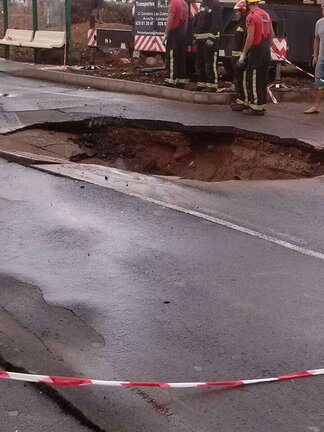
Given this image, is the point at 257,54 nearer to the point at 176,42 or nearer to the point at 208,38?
the point at 208,38

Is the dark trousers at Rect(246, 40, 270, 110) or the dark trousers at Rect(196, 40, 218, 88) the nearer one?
the dark trousers at Rect(246, 40, 270, 110)

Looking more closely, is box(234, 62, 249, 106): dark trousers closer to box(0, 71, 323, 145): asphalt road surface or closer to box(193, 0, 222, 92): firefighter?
box(0, 71, 323, 145): asphalt road surface

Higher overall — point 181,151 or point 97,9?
point 97,9

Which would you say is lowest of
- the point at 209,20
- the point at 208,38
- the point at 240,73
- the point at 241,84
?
the point at 241,84

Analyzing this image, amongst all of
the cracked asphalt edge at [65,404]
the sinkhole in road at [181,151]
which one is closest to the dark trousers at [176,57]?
the sinkhole in road at [181,151]

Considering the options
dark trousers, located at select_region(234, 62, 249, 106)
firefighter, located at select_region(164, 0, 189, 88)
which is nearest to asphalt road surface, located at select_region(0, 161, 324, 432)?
dark trousers, located at select_region(234, 62, 249, 106)

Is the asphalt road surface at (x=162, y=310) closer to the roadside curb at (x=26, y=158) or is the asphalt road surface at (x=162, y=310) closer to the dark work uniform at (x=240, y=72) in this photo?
the roadside curb at (x=26, y=158)

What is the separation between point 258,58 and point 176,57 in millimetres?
2853

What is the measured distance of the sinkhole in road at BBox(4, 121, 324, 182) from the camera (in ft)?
33.6

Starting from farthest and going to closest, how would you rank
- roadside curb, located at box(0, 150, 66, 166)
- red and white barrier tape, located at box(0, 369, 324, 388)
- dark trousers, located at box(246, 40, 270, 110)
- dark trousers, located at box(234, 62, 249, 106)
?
1. dark trousers, located at box(234, 62, 249, 106)
2. dark trousers, located at box(246, 40, 270, 110)
3. roadside curb, located at box(0, 150, 66, 166)
4. red and white barrier tape, located at box(0, 369, 324, 388)

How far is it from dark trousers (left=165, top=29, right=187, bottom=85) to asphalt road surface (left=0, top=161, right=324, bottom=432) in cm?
838

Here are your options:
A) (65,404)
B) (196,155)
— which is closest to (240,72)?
(196,155)

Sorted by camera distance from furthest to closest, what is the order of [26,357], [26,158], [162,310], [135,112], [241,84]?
[241,84] → [135,112] → [26,158] → [162,310] → [26,357]

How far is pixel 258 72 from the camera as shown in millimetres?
12867
